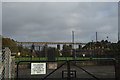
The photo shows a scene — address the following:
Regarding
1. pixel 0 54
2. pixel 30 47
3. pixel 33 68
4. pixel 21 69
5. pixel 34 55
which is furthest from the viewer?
pixel 34 55

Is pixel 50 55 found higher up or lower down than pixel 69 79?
higher up

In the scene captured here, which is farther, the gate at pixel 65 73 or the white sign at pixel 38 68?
the gate at pixel 65 73

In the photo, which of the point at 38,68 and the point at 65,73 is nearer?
the point at 38,68

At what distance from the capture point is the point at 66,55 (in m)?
36.2

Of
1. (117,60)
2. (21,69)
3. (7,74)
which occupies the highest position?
(117,60)

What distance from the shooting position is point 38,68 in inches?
262

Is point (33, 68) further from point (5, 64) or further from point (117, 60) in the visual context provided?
point (117, 60)

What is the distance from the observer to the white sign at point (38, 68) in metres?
6.61

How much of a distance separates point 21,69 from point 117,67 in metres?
14.1

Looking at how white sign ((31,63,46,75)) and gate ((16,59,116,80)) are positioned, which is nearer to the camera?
white sign ((31,63,46,75))

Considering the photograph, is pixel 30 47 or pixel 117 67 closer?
pixel 117 67

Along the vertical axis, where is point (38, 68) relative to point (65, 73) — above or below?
above

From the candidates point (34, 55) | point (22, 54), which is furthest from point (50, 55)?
point (22, 54)

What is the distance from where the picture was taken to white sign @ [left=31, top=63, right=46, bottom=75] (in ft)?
21.7
